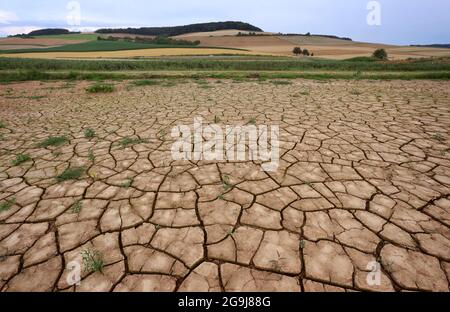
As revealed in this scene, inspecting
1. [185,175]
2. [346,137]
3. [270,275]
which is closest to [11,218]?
[185,175]

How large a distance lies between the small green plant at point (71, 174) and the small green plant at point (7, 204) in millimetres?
443

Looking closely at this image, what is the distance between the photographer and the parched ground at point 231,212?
1.66m

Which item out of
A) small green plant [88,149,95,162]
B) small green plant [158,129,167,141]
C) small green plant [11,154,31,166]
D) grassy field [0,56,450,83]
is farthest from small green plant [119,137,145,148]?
grassy field [0,56,450,83]

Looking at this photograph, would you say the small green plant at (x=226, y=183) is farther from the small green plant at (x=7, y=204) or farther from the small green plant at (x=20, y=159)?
the small green plant at (x=20, y=159)

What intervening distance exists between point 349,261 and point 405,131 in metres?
3.42

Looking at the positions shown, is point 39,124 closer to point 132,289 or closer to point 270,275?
point 132,289

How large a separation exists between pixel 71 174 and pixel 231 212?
201 centimetres

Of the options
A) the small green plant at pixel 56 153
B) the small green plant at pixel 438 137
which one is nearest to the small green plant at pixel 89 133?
the small green plant at pixel 56 153

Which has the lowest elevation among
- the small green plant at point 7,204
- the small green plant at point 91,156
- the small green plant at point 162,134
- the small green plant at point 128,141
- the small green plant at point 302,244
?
the small green plant at point 302,244

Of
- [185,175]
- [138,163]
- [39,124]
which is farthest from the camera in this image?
[39,124]

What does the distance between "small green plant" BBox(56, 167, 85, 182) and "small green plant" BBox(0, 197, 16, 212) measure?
0.44 m

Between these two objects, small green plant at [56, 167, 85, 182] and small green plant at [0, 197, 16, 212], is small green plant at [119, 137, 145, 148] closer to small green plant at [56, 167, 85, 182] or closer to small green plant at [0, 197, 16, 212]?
small green plant at [56, 167, 85, 182]

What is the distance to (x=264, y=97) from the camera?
6.96 meters

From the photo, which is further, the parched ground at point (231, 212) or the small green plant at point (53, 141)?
the small green plant at point (53, 141)
